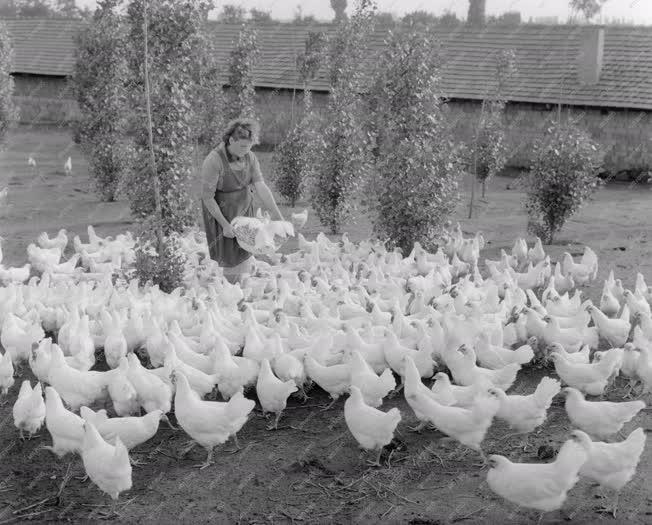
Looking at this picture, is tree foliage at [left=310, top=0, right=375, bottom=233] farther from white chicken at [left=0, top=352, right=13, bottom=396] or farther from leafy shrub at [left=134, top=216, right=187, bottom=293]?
white chicken at [left=0, top=352, right=13, bottom=396]

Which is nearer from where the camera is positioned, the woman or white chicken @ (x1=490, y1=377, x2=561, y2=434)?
white chicken @ (x1=490, y1=377, x2=561, y2=434)

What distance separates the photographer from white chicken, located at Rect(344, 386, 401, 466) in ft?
16.7

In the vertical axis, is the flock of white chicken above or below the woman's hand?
below

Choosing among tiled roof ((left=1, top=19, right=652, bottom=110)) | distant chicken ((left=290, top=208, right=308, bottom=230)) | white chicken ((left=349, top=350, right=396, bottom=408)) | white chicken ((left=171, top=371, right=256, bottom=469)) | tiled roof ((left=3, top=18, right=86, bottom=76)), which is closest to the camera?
white chicken ((left=171, top=371, right=256, bottom=469))

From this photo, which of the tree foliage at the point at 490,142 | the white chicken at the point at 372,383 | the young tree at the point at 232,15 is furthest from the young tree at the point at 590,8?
the white chicken at the point at 372,383

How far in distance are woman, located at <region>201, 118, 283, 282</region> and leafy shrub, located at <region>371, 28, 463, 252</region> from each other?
2.32 m

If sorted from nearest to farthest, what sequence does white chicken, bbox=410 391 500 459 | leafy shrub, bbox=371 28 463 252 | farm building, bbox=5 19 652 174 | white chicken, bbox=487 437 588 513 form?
white chicken, bbox=487 437 588 513 → white chicken, bbox=410 391 500 459 → leafy shrub, bbox=371 28 463 252 → farm building, bbox=5 19 652 174

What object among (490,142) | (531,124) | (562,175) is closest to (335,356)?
(562,175)

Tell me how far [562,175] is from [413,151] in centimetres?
299

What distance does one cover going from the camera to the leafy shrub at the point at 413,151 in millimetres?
10125

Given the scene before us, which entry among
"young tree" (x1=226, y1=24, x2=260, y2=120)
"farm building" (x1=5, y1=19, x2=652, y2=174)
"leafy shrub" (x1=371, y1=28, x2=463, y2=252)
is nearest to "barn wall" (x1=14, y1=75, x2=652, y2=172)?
"farm building" (x1=5, y1=19, x2=652, y2=174)

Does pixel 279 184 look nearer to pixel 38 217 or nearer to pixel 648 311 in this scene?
pixel 38 217

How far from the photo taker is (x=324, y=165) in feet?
40.2

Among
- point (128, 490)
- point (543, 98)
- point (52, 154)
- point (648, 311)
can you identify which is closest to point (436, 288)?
point (648, 311)
